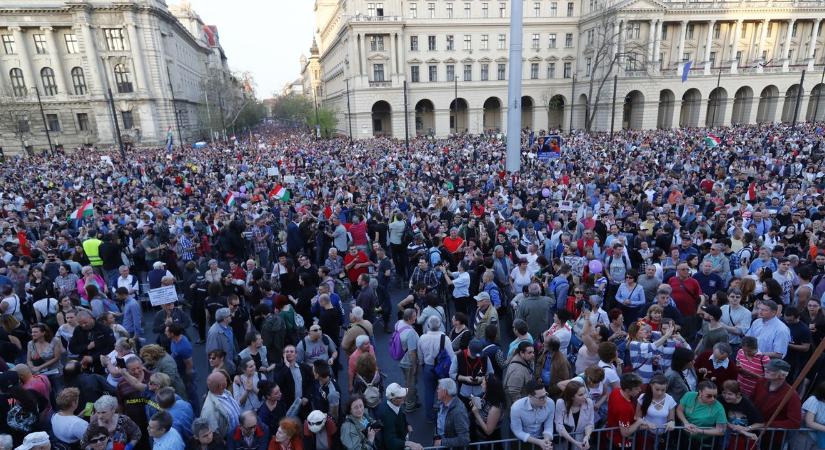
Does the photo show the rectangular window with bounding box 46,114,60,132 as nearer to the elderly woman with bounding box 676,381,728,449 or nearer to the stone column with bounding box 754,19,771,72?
the elderly woman with bounding box 676,381,728,449

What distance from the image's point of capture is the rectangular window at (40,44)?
157ft

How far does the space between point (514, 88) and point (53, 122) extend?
53.1 meters

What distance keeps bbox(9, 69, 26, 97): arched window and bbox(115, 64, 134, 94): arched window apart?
945 centimetres

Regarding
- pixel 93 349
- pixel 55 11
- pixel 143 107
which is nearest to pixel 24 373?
pixel 93 349

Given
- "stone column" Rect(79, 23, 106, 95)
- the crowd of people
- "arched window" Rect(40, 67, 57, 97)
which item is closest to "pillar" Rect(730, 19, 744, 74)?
the crowd of people

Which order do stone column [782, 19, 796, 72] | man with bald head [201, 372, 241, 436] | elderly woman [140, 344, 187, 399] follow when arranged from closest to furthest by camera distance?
man with bald head [201, 372, 241, 436] → elderly woman [140, 344, 187, 399] → stone column [782, 19, 796, 72]

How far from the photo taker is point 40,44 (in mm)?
48188

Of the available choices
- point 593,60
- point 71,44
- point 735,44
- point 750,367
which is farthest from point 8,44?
point 735,44

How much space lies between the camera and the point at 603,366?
4.84 meters

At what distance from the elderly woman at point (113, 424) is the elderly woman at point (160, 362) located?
85 cm

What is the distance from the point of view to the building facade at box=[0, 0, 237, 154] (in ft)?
153

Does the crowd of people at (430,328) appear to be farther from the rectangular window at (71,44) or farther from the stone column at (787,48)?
the stone column at (787,48)

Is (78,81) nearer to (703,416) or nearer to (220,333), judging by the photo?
(220,333)

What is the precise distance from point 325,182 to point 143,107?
41.1m
